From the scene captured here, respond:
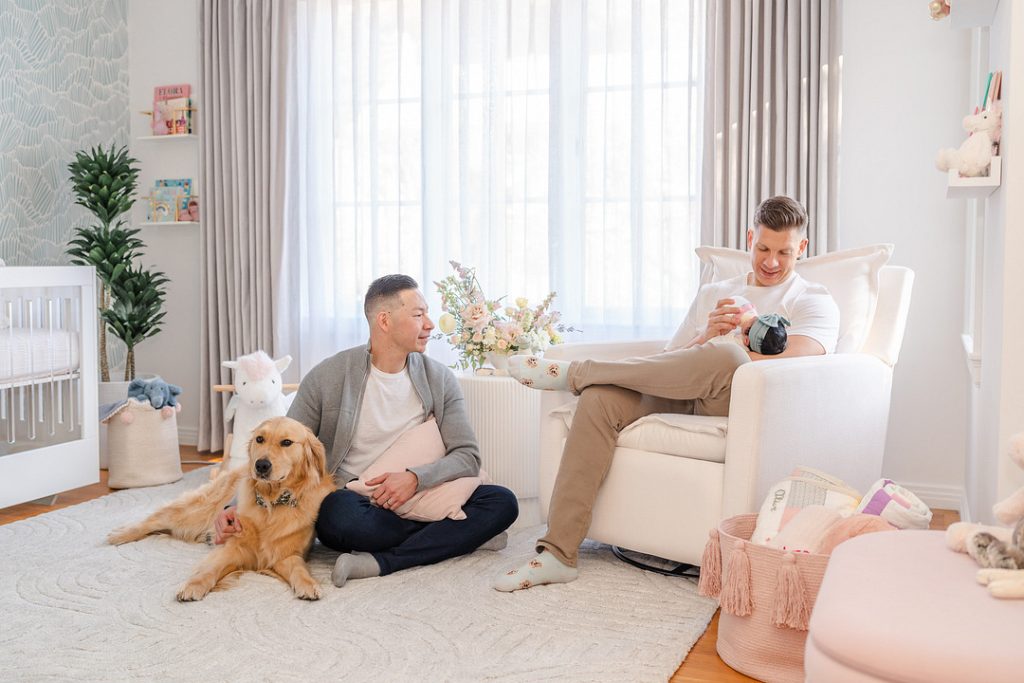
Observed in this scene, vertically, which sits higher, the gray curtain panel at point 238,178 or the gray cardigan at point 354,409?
the gray curtain panel at point 238,178

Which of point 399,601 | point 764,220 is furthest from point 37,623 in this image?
point 764,220

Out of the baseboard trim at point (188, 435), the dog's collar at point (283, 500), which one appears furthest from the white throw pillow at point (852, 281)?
the baseboard trim at point (188, 435)

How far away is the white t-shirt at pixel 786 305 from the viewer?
266 cm

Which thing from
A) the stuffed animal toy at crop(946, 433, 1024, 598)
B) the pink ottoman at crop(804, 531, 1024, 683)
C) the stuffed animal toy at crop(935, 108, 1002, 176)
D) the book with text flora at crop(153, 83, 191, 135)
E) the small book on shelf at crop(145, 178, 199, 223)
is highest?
the book with text flora at crop(153, 83, 191, 135)

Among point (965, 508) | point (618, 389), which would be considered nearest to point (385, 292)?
point (618, 389)

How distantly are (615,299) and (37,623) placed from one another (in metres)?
2.40

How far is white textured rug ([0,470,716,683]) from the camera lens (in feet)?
6.34

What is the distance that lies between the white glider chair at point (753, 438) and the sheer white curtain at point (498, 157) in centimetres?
102

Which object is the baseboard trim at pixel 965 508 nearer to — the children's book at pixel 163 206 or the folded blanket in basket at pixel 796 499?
the folded blanket in basket at pixel 796 499

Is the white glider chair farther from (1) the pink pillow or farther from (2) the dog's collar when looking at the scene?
(2) the dog's collar

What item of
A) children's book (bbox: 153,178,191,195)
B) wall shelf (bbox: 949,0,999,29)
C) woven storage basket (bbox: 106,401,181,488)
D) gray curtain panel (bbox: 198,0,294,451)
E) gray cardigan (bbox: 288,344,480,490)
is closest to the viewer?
wall shelf (bbox: 949,0,999,29)

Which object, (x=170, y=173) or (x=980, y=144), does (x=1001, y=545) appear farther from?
(x=170, y=173)

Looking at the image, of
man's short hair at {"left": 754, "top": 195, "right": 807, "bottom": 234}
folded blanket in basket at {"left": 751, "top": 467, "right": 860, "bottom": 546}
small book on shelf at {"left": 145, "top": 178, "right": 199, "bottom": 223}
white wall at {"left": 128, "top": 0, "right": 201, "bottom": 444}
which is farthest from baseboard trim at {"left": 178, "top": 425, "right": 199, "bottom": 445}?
folded blanket in basket at {"left": 751, "top": 467, "right": 860, "bottom": 546}

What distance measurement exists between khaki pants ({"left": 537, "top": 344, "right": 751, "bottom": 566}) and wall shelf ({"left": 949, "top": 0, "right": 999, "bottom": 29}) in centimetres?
94
